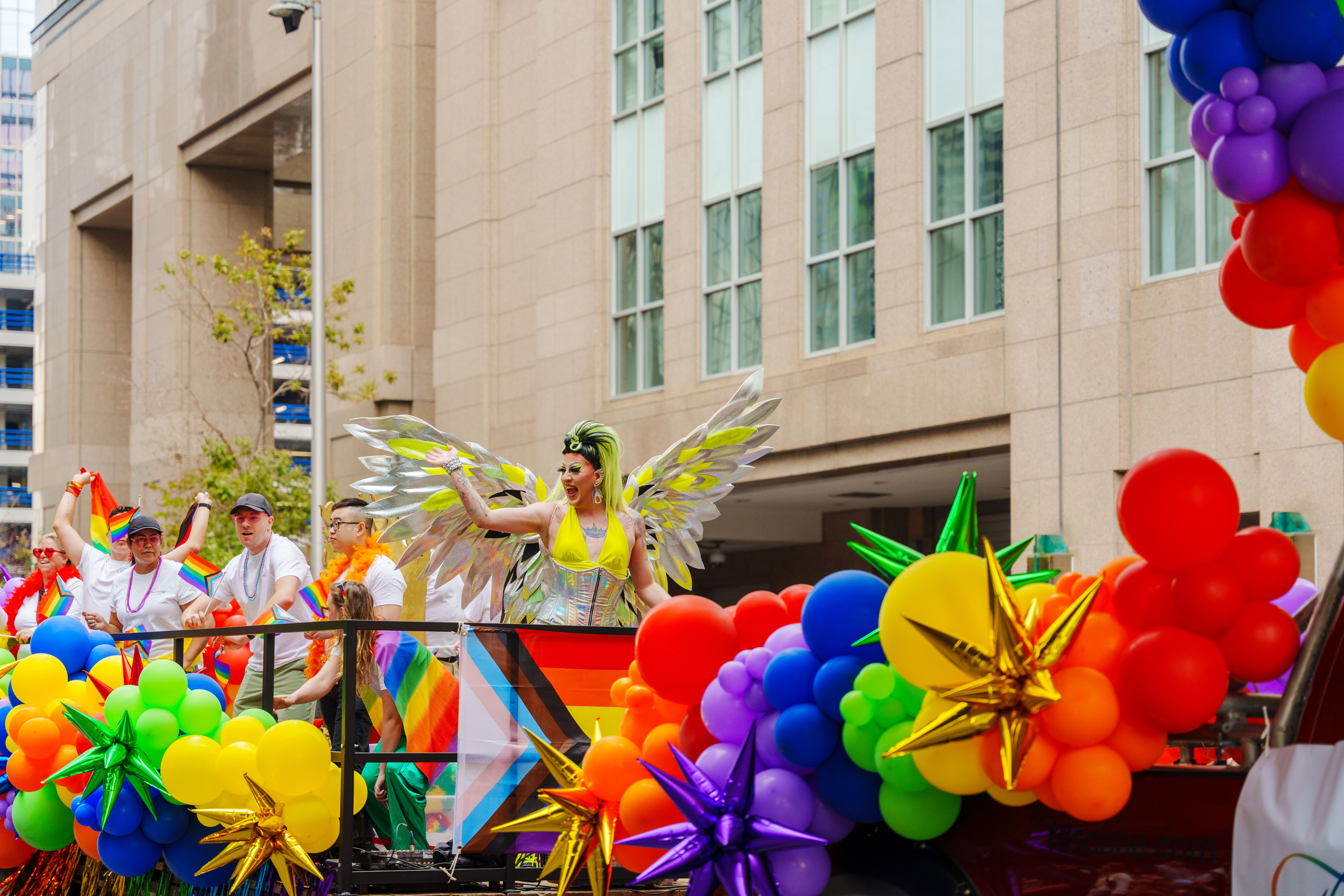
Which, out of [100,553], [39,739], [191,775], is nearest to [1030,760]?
[191,775]

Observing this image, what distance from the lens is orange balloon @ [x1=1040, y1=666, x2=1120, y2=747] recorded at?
131 inches

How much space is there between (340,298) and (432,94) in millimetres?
5501

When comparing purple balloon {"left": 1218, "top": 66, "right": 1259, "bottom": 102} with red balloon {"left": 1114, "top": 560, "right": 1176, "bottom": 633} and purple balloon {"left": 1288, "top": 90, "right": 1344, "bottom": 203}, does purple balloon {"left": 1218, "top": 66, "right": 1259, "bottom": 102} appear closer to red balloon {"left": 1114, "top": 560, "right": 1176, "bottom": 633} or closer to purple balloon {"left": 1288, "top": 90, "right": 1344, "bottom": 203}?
purple balloon {"left": 1288, "top": 90, "right": 1344, "bottom": 203}

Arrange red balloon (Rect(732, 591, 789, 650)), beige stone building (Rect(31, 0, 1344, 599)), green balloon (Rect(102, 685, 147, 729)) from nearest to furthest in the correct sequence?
red balloon (Rect(732, 591, 789, 650)) → green balloon (Rect(102, 685, 147, 729)) → beige stone building (Rect(31, 0, 1344, 599))

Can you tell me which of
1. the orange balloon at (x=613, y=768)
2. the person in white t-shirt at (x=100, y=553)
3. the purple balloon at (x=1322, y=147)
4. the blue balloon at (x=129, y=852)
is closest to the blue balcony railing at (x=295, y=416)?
the person in white t-shirt at (x=100, y=553)

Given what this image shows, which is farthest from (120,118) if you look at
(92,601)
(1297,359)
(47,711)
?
(1297,359)

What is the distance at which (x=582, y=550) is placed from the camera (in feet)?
23.3

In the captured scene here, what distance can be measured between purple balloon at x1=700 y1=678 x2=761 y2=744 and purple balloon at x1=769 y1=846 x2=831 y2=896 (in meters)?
0.33

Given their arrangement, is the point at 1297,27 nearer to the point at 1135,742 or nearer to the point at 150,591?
the point at 1135,742

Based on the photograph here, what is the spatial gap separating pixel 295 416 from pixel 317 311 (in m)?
38.1

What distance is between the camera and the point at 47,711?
7.02 m

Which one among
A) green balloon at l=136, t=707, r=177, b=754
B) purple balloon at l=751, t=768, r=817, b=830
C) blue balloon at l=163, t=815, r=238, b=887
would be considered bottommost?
blue balloon at l=163, t=815, r=238, b=887

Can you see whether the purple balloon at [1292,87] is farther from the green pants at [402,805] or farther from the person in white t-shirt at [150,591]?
the person in white t-shirt at [150,591]

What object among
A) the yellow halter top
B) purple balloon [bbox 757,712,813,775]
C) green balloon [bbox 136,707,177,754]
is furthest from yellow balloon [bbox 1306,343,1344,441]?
green balloon [bbox 136,707,177,754]
